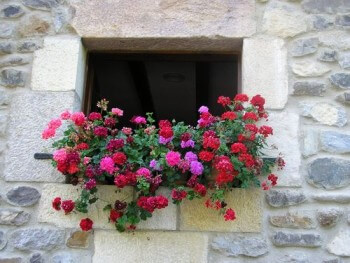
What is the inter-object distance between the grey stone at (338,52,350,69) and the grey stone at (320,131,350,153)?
0.39 m

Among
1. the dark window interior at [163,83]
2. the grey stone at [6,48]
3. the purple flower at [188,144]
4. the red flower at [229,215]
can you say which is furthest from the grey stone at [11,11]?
the red flower at [229,215]

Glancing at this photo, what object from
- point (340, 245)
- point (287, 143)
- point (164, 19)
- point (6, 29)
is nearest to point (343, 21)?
point (287, 143)

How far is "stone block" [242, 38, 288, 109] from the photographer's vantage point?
8.44ft

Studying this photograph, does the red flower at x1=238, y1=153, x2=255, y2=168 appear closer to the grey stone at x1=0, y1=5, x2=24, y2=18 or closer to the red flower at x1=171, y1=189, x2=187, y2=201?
the red flower at x1=171, y1=189, x2=187, y2=201

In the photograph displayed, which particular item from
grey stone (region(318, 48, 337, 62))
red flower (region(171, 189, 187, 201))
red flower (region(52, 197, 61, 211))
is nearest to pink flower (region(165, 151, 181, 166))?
red flower (region(171, 189, 187, 201))

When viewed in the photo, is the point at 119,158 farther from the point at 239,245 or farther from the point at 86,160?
the point at 239,245

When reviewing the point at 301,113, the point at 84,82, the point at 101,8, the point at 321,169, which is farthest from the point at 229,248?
the point at 101,8

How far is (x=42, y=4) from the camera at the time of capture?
2.84 meters

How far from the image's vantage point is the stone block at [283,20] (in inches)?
106

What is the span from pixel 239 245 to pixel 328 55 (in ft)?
3.71

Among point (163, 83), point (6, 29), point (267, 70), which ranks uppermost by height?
point (163, 83)

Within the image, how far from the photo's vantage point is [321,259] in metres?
2.30

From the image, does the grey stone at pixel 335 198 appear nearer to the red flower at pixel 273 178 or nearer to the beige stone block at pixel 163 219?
the red flower at pixel 273 178

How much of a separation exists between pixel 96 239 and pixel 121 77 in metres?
1.97
